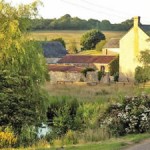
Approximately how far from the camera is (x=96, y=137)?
19.7 m

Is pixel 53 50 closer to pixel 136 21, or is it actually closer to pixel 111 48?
pixel 111 48

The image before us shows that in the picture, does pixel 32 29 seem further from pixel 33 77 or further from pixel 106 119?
pixel 106 119

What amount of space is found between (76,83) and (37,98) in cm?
3528

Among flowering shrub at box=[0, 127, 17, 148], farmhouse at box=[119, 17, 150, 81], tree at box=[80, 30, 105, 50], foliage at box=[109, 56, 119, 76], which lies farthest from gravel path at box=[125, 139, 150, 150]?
tree at box=[80, 30, 105, 50]

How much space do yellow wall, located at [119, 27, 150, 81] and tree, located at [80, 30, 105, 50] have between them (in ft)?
179

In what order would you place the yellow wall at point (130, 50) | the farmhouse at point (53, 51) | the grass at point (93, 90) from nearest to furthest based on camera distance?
the grass at point (93, 90), the yellow wall at point (130, 50), the farmhouse at point (53, 51)

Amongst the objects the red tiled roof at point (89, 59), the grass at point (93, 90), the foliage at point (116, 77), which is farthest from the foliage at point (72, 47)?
the grass at point (93, 90)

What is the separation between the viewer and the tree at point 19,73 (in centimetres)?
2308

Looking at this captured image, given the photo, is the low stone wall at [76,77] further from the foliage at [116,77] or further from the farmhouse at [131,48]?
the farmhouse at [131,48]

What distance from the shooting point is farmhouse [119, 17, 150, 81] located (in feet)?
229

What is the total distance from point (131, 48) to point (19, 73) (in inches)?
1916

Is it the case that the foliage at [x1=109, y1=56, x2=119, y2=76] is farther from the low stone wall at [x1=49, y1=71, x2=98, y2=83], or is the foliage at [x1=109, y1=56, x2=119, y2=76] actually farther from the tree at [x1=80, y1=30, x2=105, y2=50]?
the tree at [x1=80, y1=30, x2=105, y2=50]

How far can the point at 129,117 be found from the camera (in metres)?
21.6

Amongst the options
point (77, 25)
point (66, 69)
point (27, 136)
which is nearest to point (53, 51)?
point (66, 69)
